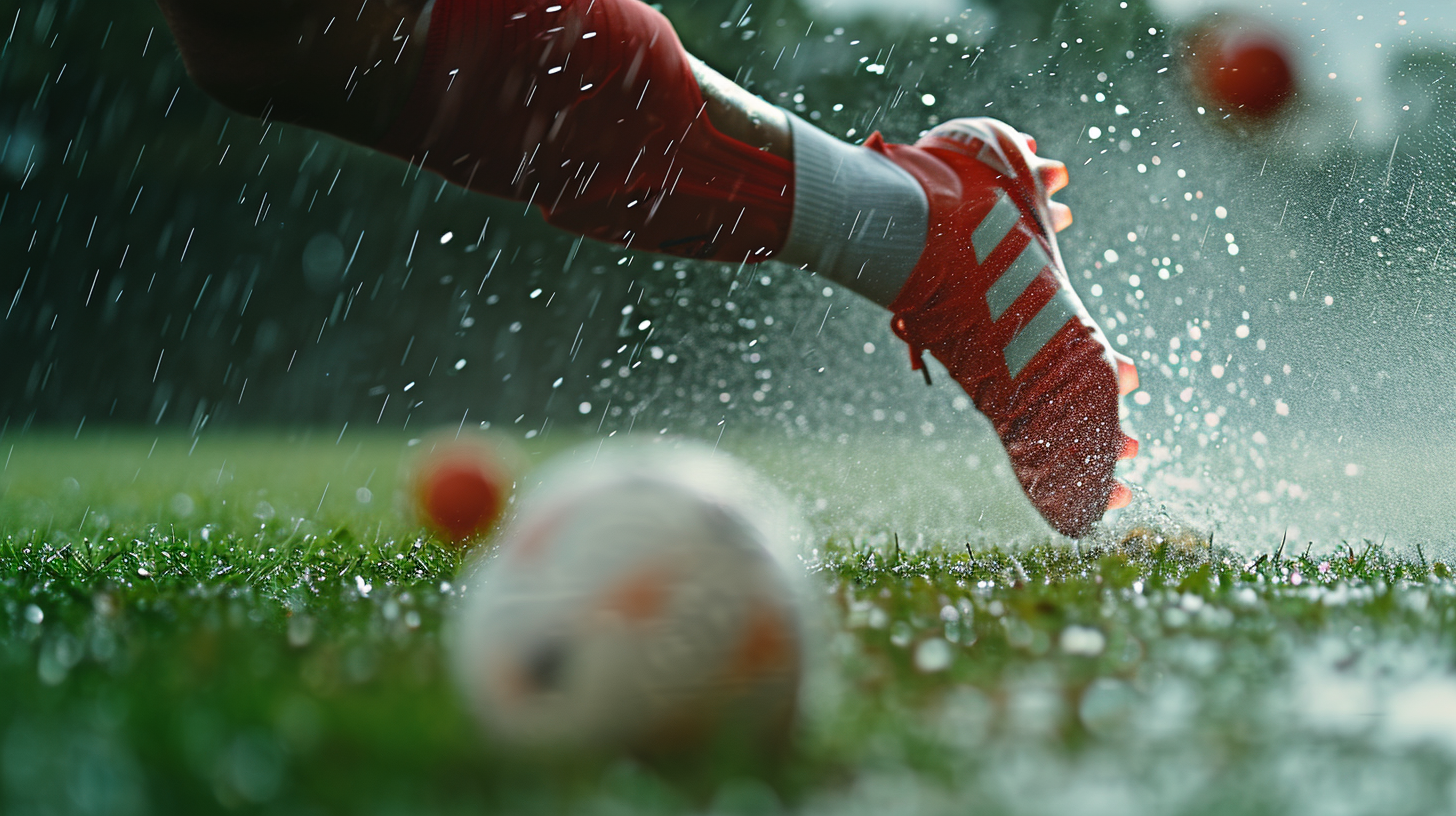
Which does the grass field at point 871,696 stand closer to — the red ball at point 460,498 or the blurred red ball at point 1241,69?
the red ball at point 460,498

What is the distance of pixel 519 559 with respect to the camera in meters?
A: 0.95

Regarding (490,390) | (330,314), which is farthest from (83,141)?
(490,390)

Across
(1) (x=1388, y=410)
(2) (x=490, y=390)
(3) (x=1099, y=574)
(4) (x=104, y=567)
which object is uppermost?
(1) (x=1388, y=410)

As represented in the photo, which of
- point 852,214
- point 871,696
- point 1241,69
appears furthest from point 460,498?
point 1241,69

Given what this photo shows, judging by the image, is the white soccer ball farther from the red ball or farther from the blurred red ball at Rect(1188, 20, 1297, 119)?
the blurred red ball at Rect(1188, 20, 1297, 119)

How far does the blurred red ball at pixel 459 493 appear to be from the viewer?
10.6ft

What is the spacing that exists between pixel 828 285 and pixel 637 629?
12.6 feet

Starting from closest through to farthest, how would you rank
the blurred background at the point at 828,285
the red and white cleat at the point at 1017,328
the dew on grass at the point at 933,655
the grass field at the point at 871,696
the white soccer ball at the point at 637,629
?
the grass field at the point at 871,696, the white soccer ball at the point at 637,629, the dew on grass at the point at 933,655, the red and white cleat at the point at 1017,328, the blurred background at the point at 828,285

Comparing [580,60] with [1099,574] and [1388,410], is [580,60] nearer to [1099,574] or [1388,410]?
[1099,574]

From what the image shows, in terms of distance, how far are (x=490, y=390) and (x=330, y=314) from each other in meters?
1.98

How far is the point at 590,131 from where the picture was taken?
195 centimetres

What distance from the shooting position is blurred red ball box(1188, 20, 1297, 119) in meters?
4.43

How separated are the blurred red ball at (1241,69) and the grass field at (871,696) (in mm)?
3011

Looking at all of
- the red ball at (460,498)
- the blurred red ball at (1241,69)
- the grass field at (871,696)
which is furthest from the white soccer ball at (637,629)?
the blurred red ball at (1241,69)
